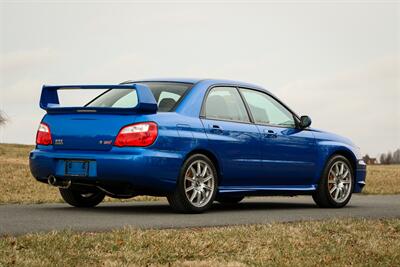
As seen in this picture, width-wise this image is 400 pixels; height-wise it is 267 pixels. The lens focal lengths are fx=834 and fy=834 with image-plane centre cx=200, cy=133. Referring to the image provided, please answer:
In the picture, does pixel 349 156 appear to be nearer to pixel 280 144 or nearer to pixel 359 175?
pixel 359 175

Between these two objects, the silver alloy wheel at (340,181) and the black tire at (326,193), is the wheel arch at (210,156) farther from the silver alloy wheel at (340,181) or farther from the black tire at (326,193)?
the silver alloy wheel at (340,181)

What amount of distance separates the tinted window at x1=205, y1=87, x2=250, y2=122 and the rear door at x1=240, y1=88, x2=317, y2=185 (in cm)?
18

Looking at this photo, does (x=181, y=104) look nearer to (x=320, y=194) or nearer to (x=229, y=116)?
(x=229, y=116)

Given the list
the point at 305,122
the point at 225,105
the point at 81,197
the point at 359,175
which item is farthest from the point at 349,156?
the point at 81,197

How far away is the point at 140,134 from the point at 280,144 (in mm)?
2588

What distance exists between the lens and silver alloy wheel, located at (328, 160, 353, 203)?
1229 cm

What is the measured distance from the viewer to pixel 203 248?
7.02 m

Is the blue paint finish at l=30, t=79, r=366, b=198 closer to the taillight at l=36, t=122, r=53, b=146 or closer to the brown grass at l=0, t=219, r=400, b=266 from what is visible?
the taillight at l=36, t=122, r=53, b=146

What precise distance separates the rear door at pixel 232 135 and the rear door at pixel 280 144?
0.63ft

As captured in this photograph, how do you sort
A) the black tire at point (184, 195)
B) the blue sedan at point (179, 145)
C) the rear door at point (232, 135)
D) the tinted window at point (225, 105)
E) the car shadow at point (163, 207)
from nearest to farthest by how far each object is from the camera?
1. the blue sedan at point (179, 145)
2. the black tire at point (184, 195)
3. the rear door at point (232, 135)
4. the tinted window at point (225, 105)
5. the car shadow at point (163, 207)

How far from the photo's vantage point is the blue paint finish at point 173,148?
9602mm

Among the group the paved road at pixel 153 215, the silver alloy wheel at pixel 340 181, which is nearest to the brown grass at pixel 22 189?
the paved road at pixel 153 215

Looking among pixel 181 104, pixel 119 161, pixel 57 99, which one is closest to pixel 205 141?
pixel 181 104

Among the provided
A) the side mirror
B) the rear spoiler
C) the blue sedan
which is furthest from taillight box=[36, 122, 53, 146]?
the side mirror
